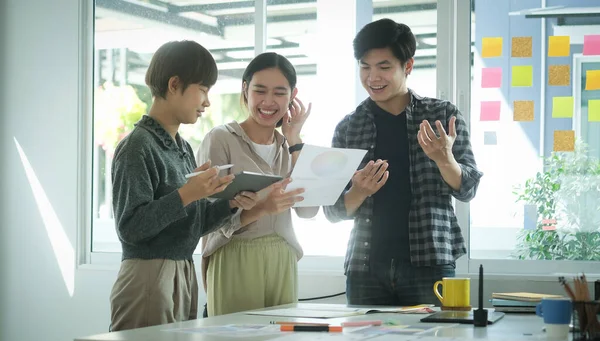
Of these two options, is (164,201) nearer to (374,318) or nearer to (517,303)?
(374,318)

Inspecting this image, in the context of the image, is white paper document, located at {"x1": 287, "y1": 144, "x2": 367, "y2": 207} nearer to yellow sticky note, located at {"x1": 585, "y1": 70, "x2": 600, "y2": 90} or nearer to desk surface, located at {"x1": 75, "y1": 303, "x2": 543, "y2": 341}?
desk surface, located at {"x1": 75, "y1": 303, "x2": 543, "y2": 341}

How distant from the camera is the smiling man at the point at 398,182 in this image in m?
2.49

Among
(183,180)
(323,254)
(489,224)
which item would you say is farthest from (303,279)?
(183,180)

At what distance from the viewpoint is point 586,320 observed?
4.45 feet

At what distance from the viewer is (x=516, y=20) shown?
345 centimetres

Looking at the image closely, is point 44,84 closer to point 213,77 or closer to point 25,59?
point 25,59

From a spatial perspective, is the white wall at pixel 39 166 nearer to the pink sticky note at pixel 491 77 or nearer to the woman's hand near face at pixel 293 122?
the woman's hand near face at pixel 293 122

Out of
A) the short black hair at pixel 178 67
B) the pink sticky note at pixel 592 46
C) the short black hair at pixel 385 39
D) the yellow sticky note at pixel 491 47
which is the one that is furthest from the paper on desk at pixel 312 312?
the pink sticky note at pixel 592 46

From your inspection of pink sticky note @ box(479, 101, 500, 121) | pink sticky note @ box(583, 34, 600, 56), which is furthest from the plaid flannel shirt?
pink sticky note @ box(583, 34, 600, 56)

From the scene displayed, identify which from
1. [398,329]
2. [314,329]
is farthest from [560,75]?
[314,329]

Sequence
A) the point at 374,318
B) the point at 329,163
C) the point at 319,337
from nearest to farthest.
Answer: the point at 319,337, the point at 374,318, the point at 329,163

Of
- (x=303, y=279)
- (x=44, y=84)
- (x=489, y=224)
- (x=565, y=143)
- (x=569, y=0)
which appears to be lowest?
(x=303, y=279)

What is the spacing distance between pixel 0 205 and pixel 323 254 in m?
1.89

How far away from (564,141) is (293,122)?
1395mm
